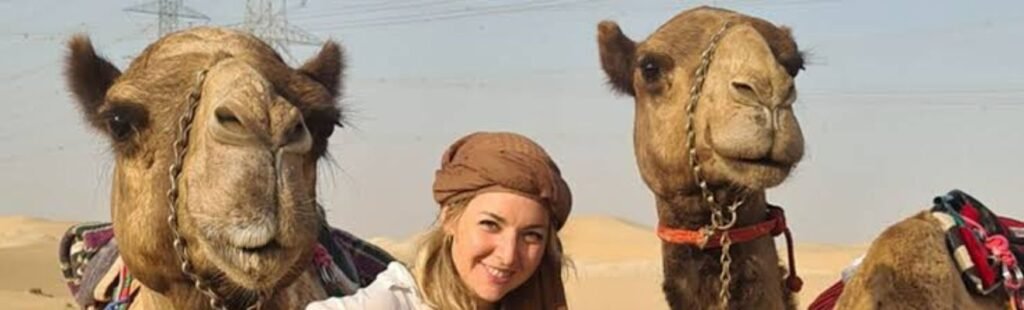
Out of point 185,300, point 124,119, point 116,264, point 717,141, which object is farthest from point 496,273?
point 116,264

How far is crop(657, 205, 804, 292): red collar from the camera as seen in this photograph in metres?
4.61

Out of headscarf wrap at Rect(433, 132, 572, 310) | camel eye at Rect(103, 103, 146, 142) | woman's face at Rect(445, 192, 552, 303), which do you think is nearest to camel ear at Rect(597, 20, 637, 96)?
camel eye at Rect(103, 103, 146, 142)

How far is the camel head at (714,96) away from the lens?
4.25 metres

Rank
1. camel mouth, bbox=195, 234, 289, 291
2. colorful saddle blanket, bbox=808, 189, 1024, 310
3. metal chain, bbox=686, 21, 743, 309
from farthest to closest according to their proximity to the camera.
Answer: metal chain, bbox=686, 21, 743, 309 < colorful saddle blanket, bbox=808, 189, 1024, 310 < camel mouth, bbox=195, 234, 289, 291

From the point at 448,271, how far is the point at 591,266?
39.2 metres

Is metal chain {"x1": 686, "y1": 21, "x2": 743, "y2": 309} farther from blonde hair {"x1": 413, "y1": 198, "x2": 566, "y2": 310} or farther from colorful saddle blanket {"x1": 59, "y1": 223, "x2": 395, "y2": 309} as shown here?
blonde hair {"x1": 413, "y1": 198, "x2": 566, "y2": 310}

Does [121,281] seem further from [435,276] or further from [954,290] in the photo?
[954,290]

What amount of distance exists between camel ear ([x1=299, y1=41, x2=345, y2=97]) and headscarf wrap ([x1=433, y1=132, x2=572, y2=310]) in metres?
1.11

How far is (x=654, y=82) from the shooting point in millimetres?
4957

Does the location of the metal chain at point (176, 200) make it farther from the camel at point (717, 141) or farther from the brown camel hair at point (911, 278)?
the brown camel hair at point (911, 278)

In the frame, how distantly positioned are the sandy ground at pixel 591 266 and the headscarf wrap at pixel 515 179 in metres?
7.58

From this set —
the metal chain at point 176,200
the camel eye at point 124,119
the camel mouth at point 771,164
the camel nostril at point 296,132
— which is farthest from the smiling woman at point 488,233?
the camel mouth at point 771,164

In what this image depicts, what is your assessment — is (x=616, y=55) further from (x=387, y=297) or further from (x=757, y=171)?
(x=387, y=297)

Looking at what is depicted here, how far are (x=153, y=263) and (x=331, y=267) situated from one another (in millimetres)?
1084
